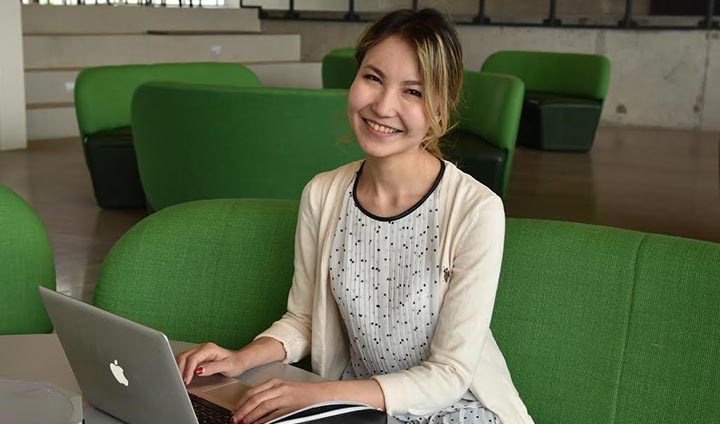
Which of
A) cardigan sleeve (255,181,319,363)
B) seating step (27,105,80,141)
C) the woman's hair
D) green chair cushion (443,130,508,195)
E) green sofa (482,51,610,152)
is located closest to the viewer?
the woman's hair

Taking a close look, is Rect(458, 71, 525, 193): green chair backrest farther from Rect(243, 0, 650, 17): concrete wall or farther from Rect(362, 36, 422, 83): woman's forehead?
Rect(243, 0, 650, 17): concrete wall

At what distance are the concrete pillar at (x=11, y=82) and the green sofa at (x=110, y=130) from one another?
2.17m

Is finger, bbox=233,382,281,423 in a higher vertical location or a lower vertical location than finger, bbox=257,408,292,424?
higher

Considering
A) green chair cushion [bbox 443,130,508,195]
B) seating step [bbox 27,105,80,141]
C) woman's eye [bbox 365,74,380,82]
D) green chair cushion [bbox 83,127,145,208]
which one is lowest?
seating step [bbox 27,105,80,141]

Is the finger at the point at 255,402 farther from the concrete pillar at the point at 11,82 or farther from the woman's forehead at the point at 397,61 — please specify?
the concrete pillar at the point at 11,82

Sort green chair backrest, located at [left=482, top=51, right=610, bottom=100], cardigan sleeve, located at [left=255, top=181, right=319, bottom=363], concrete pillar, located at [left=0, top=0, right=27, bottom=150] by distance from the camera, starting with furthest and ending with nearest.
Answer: green chair backrest, located at [left=482, top=51, right=610, bottom=100]
concrete pillar, located at [left=0, top=0, right=27, bottom=150]
cardigan sleeve, located at [left=255, top=181, right=319, bottom=363]

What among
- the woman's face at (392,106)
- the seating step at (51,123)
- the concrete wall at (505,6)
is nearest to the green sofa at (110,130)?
the seating step at (51,123)

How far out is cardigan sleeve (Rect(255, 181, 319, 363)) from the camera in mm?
2094

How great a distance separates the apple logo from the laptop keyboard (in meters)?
0.14

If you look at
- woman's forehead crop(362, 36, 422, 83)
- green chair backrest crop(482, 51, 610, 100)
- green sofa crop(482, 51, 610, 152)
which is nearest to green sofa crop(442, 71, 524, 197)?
green sofa crop(482, 51, 610, 152)

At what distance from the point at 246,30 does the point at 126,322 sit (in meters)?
11.3

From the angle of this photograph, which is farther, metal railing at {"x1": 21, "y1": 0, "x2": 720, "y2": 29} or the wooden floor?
metal railing at {"x1": 21, "y1": 0, "x2": 720, "y2": 29}

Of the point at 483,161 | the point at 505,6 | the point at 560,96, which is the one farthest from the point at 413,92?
the point at 505,6

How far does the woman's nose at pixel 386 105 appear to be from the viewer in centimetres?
191
